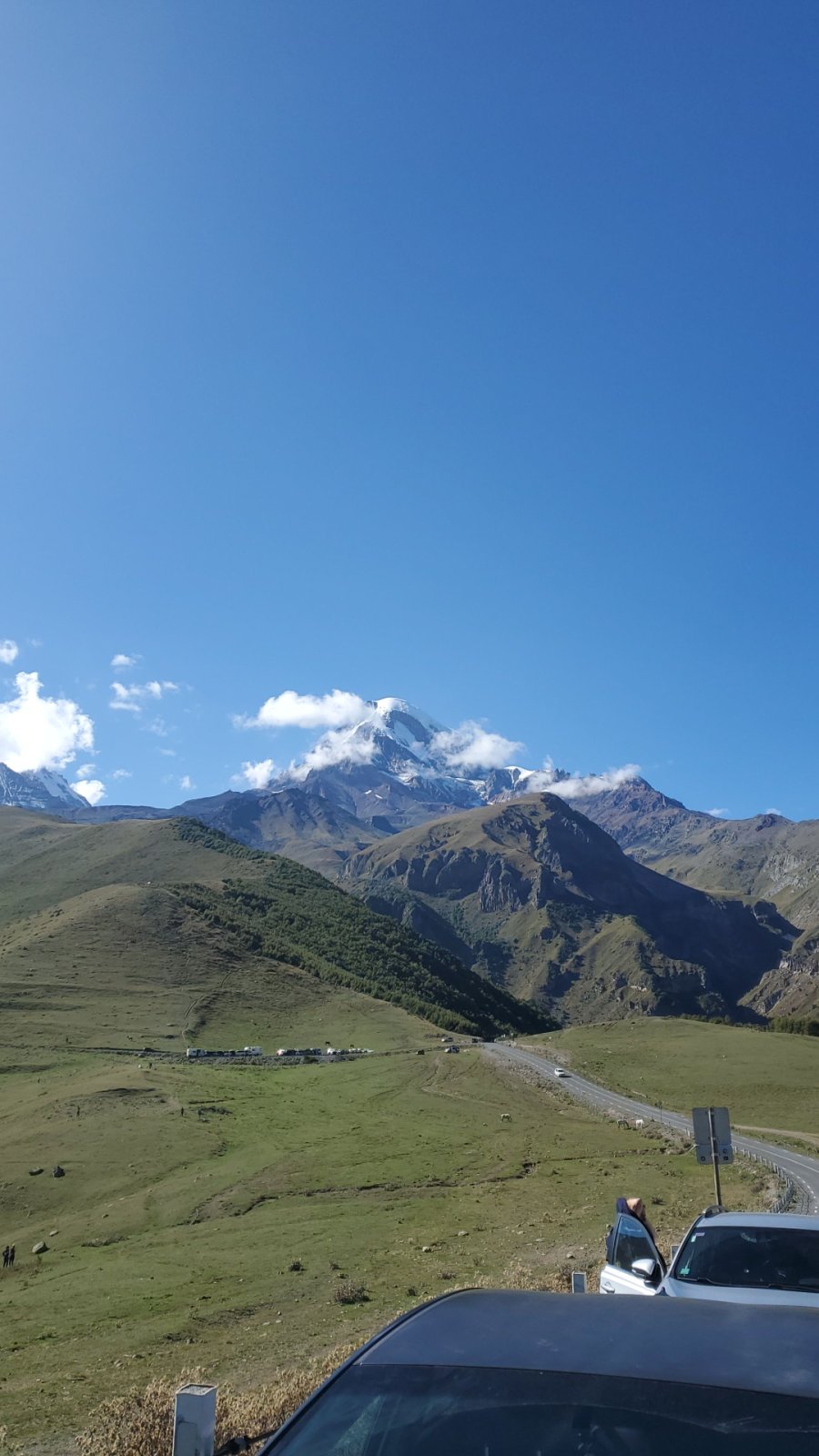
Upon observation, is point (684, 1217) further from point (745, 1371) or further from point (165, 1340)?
point (745, 1371)

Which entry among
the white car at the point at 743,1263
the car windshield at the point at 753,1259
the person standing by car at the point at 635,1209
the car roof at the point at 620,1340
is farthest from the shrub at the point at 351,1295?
the car roof at the point at 620,1340

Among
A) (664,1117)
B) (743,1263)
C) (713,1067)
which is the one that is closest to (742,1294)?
(743,1263)

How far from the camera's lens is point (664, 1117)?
6794cm

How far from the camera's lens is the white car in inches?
355

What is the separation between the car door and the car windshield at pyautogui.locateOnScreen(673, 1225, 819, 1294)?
684mm

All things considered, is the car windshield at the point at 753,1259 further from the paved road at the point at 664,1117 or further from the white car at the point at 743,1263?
the paved road at the point at 664,1117

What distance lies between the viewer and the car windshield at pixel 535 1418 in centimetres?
323

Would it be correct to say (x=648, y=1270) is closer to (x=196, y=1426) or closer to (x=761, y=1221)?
(x=761, y=1221)

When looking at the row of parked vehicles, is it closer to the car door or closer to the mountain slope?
the mountain slope

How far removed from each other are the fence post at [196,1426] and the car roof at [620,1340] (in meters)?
2.76

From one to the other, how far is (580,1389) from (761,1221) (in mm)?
7899

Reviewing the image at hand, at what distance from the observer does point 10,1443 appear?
13.0 meters

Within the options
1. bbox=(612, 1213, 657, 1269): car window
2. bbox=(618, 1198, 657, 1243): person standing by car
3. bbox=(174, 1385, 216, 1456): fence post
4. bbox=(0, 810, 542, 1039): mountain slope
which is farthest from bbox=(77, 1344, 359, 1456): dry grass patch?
bbox=(0, 810, 542, 1039): mountain slope

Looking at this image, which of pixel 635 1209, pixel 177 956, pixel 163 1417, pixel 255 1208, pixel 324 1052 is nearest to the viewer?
pixel 163 1417
